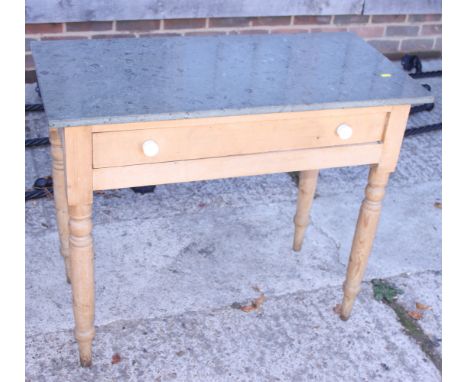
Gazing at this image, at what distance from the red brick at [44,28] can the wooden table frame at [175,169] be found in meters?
1.60

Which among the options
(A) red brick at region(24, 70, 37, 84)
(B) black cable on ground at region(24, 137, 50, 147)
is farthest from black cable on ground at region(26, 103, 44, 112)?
(B) black cable on ground at region(24, 137, 50, 147)

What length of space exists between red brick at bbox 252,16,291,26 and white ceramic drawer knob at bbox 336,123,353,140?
7.25 feet

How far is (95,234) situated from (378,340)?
1.28m

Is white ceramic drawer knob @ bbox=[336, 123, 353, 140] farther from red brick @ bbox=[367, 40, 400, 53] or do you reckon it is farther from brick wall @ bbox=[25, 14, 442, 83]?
red brick @ bbox=[367, 40, 400, 53]

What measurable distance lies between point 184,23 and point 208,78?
6.56 feet

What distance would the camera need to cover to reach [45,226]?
3041 millimetres

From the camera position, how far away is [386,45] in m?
4.66

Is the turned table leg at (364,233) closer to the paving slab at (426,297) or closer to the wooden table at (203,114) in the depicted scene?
the wooden table at (203,114)

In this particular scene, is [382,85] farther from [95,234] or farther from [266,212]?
[95,234]

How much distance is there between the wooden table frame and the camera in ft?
6.25
